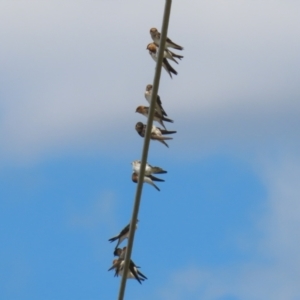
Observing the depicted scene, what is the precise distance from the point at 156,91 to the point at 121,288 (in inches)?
84.2

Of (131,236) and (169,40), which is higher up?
(169,40)

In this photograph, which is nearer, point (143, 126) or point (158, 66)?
point (158, 66)

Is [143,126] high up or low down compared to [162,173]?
up

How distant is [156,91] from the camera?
342 inches

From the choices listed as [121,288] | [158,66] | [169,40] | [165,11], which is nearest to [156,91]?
[158,66]

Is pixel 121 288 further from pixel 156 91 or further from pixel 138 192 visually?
pixel 156 91

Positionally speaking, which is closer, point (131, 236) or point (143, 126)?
point (131, 236)

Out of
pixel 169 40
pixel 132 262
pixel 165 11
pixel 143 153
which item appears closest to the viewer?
pixel 165 11

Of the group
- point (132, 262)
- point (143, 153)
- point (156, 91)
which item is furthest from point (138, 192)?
point (132, 262)

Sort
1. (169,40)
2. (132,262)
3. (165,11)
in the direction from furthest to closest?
1. (132,262)
2. (169,40)
3. (165,11)

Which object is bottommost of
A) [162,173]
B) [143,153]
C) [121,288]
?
[121,288]

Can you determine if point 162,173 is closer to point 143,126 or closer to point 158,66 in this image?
point 143,126

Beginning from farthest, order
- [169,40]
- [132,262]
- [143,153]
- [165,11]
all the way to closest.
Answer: [132,262]
[169,40]
[143,153]
[165,11]

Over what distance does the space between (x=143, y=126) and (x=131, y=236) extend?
6.90 ft
